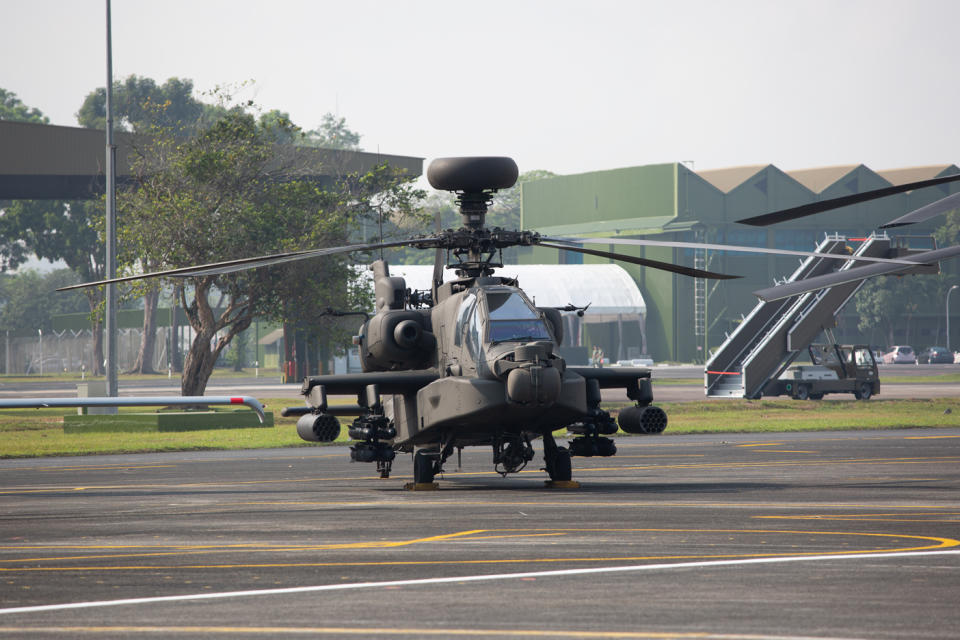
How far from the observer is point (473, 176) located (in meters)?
20.9

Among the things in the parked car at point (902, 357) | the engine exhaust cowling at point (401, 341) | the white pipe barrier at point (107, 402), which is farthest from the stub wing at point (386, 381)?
the parked car at point (902, 357)

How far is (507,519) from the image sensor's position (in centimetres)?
1603

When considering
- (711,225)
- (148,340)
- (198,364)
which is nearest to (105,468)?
(198,364)

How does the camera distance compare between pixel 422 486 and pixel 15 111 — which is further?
pixel 15 111

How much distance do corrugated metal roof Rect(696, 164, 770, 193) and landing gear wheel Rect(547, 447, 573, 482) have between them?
3869 inches

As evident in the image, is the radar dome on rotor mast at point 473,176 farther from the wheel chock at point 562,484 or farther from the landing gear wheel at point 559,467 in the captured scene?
the wheel chock at point 562,484

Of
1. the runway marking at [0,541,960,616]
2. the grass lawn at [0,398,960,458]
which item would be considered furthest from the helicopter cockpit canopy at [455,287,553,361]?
the grass lawn at [0,398,960,458]

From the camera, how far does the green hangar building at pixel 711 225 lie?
114312mm

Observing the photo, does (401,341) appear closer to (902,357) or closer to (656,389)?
(656,389)

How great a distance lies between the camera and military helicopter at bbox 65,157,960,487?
1906cm

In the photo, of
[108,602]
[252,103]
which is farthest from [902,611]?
[252,103]

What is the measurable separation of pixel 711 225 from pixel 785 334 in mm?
61919

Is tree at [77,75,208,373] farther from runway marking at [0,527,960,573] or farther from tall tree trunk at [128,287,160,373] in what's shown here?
runway marking at [0,527,960,573]

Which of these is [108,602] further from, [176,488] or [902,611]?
[176,488]
